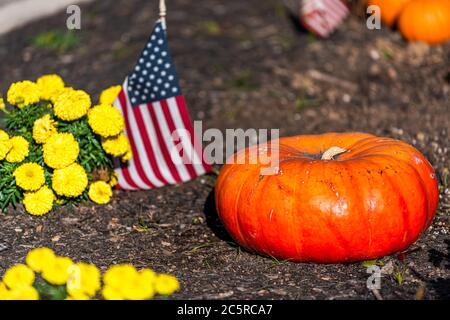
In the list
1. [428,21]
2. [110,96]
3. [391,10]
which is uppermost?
[391,10]

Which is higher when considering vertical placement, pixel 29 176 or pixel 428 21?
pixel 428 21

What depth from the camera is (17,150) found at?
5.06 m

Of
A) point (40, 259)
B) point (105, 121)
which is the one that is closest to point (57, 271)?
point (40, 259)

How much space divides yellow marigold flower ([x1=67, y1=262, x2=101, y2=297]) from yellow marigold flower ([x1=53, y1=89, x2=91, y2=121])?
1.62 m

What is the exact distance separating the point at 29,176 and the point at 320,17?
4301mm

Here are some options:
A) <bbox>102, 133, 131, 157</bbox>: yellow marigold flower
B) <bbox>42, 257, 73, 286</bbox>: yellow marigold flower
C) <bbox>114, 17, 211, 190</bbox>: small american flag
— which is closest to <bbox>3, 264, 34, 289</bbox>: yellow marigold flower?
<bbox>42, 257, 73, 286</bbox>: yellow marigold flower

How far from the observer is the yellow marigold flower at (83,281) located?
3.53m

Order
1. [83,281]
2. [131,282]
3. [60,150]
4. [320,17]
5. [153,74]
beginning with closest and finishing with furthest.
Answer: [131,282]
[83,281]
[60,150]
[153,74]
[320,17]

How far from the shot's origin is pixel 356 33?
8.44 metres

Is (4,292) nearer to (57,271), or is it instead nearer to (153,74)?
(57,271)

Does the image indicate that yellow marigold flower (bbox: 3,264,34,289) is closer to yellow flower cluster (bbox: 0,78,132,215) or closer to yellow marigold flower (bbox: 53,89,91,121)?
yellow flower cluster (bbox: 0,78,132,215)

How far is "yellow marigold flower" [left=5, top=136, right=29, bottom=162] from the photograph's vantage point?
16.6 ft
